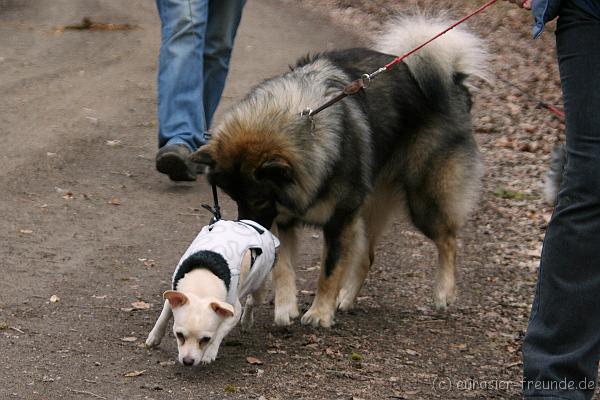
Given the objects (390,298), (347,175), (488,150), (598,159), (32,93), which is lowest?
(32,93)

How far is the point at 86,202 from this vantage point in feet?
22.3

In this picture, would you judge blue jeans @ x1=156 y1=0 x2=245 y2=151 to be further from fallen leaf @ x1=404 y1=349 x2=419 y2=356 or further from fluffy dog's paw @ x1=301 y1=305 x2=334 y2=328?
fallen leaf @ x1=404 y1=349 x2=419 y2=356

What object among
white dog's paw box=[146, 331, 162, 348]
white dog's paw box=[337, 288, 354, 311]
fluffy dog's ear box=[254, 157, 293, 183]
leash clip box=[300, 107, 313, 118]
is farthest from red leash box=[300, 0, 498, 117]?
white dog's paw box=[146, 331, 162, 348]

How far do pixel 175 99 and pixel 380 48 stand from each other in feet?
6.59

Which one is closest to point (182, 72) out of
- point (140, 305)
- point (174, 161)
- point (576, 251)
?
point (174, 161)

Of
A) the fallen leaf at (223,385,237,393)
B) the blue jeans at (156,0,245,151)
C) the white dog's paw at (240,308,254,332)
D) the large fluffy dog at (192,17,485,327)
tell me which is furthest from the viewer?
the blue jeans at (156,0,245,151)

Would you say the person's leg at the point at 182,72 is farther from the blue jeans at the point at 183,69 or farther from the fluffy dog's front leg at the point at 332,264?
the fluffy dog's front leg at the point at 332,264

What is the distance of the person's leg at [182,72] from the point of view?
279 inches

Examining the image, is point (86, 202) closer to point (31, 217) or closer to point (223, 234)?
point (31, 217)

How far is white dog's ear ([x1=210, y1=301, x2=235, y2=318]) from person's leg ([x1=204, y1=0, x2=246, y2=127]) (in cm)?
390

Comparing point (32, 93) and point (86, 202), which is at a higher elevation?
point (86, 202)

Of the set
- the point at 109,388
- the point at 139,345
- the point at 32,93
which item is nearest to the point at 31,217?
the point at 139,345

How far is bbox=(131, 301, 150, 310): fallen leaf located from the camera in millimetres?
4934

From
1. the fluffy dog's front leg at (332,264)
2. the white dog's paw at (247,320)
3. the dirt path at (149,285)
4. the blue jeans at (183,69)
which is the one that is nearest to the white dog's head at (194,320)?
the dirt path at (149,285)
